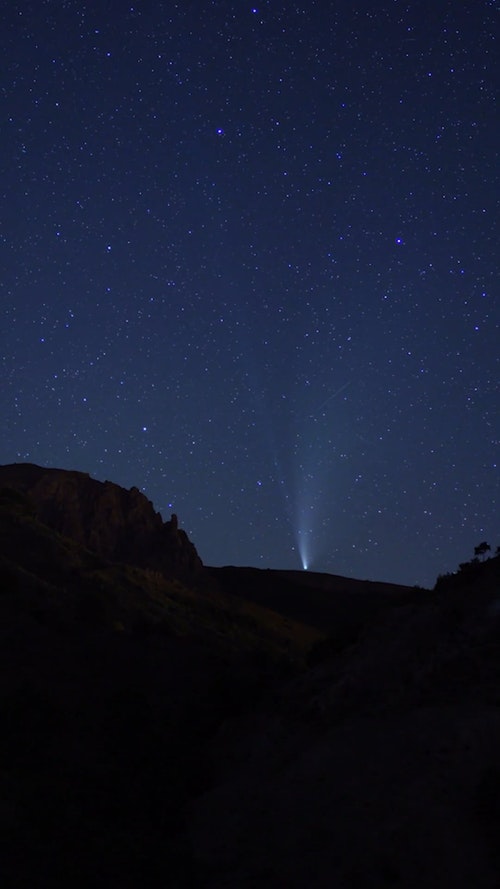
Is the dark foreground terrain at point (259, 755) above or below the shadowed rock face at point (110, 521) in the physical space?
below

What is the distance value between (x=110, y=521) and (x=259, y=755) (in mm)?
71803

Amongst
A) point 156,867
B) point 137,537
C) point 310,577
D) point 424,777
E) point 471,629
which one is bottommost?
point 156,867

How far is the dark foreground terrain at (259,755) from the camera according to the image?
11.8 m

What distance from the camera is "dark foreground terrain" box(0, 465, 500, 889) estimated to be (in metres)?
11.8

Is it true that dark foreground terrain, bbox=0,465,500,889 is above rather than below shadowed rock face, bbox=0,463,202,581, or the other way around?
below

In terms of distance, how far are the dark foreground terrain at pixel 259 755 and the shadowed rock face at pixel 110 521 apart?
48.8m

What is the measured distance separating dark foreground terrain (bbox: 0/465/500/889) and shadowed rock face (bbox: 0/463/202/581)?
48754 mm

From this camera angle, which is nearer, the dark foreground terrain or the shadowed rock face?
the dark foreground terrain

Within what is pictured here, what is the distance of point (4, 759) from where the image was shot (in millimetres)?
17578

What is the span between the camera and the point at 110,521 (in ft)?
286

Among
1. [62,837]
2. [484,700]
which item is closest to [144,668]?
[62,837]

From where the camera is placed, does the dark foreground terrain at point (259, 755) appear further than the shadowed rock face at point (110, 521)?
No

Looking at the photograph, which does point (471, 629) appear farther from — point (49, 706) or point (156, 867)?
point (49, 706)

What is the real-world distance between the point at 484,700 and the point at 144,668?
17541 mm
